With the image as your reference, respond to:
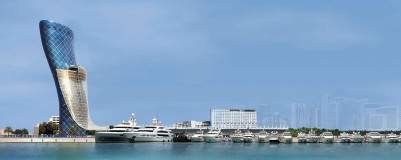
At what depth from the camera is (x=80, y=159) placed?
69.7m

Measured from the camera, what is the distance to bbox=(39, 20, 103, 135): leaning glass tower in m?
169

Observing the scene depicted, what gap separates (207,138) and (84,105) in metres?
48.6

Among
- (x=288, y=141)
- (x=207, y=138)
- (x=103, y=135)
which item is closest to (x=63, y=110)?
(x=103, y=135)

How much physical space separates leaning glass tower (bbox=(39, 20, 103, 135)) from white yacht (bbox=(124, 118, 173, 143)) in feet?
113

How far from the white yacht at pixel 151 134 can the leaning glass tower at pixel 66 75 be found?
34.3 m

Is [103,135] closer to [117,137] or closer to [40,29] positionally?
[117,137]

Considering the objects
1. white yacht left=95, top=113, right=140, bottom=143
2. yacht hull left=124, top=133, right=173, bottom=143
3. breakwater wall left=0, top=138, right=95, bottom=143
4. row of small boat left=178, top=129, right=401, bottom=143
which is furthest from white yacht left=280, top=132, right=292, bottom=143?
breakwater wall left=0, top=138, right=95, bottom=143

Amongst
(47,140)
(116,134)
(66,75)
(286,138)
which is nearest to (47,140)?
(47,140)

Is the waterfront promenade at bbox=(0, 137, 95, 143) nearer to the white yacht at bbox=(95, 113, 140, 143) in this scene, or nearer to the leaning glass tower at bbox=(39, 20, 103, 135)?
the white yacht at bbox=(95, 113, 140, 143)

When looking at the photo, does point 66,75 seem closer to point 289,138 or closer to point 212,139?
point 212,139

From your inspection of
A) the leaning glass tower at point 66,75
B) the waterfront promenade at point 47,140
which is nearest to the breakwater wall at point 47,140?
the waterfront promenade at point 47,140

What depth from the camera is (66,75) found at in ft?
560

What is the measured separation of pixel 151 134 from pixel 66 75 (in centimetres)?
4130

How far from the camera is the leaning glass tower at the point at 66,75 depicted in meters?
169
